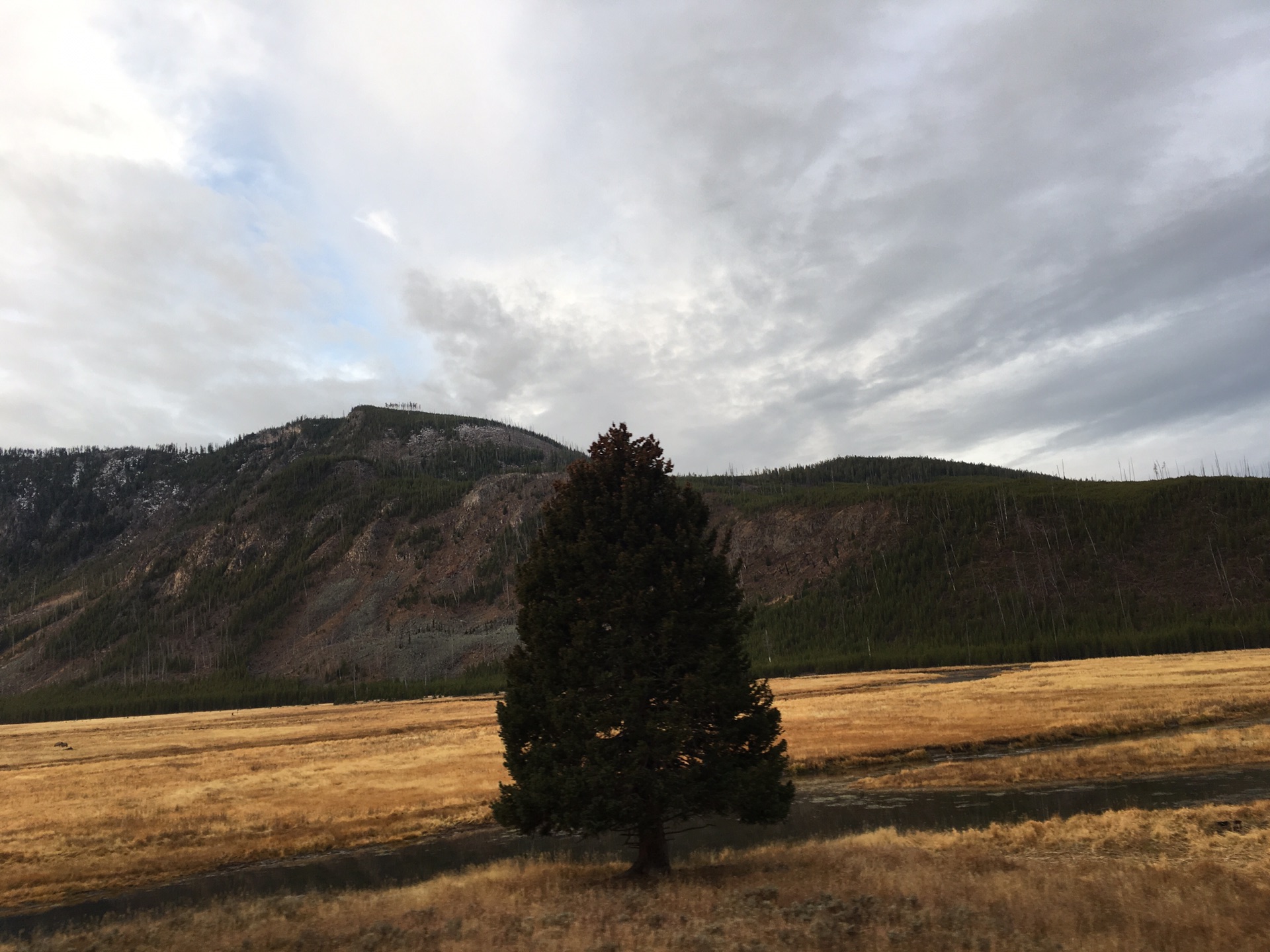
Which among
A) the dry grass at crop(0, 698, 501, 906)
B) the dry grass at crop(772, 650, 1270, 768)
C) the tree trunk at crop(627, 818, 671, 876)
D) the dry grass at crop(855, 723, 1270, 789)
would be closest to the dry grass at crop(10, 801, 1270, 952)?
the tree trunk at crop(627, 818, 671, 876)

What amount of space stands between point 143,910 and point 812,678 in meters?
116

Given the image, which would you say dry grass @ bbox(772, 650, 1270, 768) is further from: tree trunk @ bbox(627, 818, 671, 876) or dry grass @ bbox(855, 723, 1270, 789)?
tree trunk @ bbox(627, 818, 671, 876)

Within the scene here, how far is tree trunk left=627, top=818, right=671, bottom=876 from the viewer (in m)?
21.8

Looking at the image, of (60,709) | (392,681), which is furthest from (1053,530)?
(60,709)

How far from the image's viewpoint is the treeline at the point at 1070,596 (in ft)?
472

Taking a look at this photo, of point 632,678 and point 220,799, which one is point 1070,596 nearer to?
point 220,799

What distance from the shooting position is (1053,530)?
195 m

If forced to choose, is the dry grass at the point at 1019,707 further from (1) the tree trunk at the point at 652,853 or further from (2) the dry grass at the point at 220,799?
(1) the tree trunk at the point at 652,853

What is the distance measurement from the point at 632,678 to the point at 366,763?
150 ft

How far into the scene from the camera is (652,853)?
22031mm

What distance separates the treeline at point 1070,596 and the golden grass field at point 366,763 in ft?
161

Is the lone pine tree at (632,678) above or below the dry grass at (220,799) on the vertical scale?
above

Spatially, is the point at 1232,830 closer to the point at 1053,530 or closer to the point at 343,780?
the point at 343,780

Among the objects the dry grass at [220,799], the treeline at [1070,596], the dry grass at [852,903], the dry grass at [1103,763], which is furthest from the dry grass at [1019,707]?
the treeline at [1070,596]
